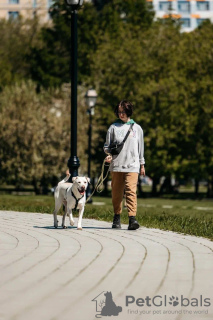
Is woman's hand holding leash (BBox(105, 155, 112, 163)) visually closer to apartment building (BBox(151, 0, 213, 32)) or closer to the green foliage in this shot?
the green foliage

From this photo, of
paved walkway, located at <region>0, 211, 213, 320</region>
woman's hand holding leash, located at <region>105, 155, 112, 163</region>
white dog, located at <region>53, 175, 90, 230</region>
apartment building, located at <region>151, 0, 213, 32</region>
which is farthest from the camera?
apartment building, located at <region>151, 0, 213, 32</region>

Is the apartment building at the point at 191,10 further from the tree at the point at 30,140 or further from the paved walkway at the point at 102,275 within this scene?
the paved walkway at the point at 102,275

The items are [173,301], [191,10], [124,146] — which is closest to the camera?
[173,301]

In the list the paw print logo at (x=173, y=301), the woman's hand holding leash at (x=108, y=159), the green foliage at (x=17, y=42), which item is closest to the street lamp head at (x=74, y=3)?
the woman's hand holding leash at (x=108, y=159)

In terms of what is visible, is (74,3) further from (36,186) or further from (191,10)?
(191,10)

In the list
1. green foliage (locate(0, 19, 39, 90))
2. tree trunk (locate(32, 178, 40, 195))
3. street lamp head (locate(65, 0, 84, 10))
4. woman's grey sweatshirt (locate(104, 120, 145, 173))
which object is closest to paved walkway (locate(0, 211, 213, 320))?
woman's grey sweatshirt (locate(104, 120, 145, 173))

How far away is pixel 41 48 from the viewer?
59031 mm

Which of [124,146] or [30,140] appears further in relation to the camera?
[30,140]

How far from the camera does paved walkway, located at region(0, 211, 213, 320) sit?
5.29 m

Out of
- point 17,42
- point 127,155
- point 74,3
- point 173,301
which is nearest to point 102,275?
point 173,301

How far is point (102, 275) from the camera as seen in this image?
6.75 metres

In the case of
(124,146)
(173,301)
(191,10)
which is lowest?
(173,301)

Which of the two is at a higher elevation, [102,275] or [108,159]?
[108,159]

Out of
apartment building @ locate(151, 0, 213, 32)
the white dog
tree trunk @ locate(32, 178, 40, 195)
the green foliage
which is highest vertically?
apartment building @ locate(151, 0, 213, 32)
